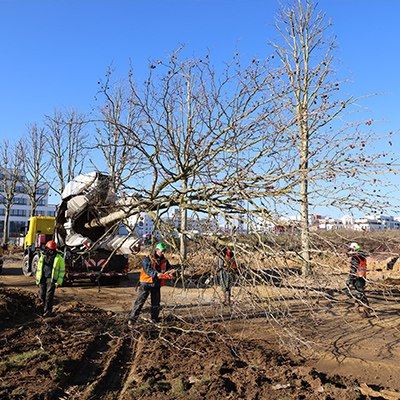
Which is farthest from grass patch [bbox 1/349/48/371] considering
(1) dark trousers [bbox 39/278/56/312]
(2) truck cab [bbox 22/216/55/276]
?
(2) truck cab [bbox 22/216/55/276]

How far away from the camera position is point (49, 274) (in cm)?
850

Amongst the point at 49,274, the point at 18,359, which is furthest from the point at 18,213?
the point at 18,359

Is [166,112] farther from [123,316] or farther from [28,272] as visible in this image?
[28,272]

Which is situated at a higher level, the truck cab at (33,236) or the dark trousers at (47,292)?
the truck cab at (33,236)

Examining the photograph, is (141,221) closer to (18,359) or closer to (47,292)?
(47,292)

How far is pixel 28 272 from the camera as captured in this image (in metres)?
15.4

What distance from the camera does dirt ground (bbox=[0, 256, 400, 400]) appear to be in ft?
15.0

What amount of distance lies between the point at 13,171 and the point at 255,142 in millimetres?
25371

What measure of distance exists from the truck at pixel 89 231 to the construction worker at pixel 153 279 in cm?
269

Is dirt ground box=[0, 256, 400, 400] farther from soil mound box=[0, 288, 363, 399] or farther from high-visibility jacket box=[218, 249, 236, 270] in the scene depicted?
high-visibility jacket box=[218, 249, 236, 270]

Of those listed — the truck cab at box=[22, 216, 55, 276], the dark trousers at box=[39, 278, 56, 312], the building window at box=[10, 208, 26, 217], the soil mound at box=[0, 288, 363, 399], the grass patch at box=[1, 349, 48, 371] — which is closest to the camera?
the soil mound at box=[0, 288, 363, 399]

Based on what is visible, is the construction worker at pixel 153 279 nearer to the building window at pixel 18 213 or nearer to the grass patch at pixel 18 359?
the grass patch at pixel 18 359

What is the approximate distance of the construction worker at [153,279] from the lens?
25.0 feet

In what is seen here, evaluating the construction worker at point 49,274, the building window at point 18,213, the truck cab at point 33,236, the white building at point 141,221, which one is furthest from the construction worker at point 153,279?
the building window at point 18,213
